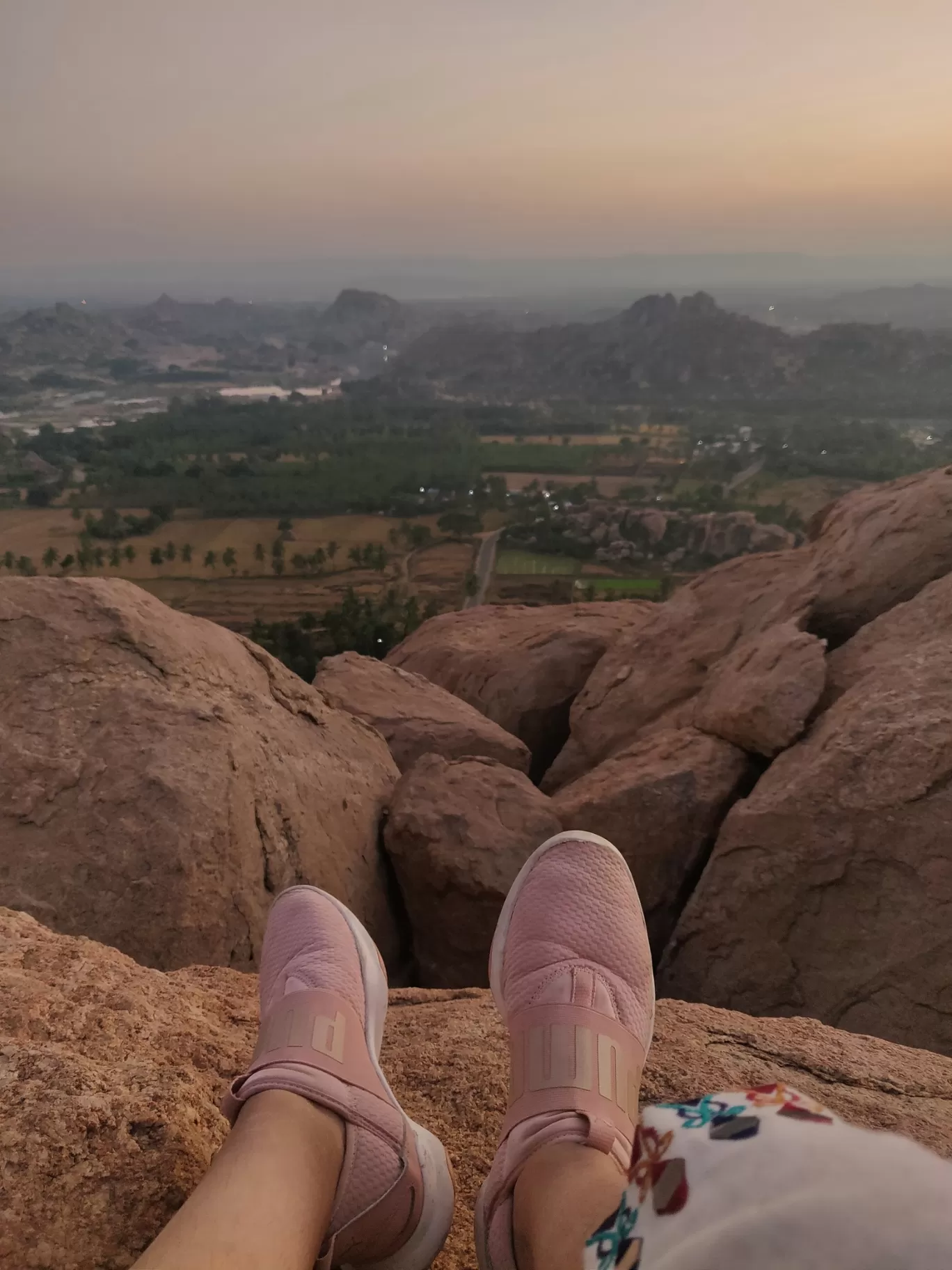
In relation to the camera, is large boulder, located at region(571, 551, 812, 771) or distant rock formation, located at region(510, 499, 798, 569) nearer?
large boulder, located at region(571, 551, 812, 771)

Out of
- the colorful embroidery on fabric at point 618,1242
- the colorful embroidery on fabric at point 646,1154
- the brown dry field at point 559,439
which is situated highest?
the brown dry field at point 559,439

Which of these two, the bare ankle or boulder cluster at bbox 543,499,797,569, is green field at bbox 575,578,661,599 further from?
the bare ankle

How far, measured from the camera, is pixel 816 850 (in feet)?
8.41

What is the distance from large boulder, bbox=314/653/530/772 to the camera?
4.19m

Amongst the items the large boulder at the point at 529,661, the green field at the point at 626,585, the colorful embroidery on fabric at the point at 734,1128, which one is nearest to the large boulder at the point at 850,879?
the colorful embroidery on fabric at the point at 734,1128

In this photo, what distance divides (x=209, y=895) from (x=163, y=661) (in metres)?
1.01

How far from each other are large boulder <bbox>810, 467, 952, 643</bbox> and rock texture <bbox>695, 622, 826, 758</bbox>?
30 cm

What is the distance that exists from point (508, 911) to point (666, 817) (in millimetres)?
1018

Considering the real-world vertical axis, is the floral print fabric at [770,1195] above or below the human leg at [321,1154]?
above

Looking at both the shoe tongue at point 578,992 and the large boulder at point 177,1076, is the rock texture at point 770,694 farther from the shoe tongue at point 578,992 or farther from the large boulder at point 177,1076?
the shoe tongue at point 578,992

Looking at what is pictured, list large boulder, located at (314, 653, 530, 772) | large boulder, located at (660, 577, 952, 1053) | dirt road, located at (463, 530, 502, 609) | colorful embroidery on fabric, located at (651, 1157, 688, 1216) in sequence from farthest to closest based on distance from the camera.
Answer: dirt road, located at (463, 530, 502, 609) → large boulder, located at (314, 653, 530, 772) → large boulder, located at (660, 577, 952, 1053) → colorful embroidery on fabric, located at (651, 1157, 688, 1216)

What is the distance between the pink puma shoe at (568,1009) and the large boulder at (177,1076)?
0.50 feet

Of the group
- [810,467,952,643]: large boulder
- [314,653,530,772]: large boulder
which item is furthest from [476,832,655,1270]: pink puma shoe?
[810,467,952,643]: large boulder

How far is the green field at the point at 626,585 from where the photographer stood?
8.16 m
